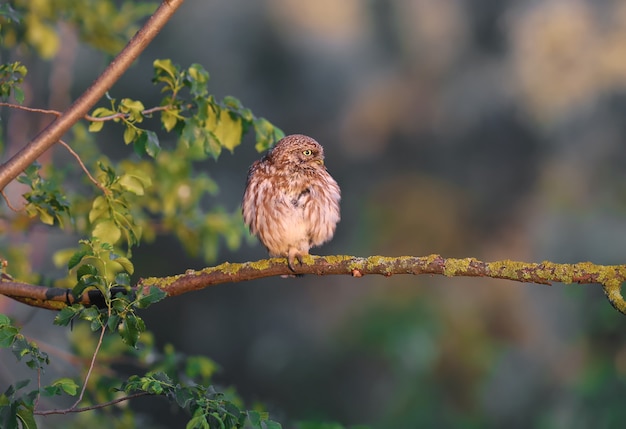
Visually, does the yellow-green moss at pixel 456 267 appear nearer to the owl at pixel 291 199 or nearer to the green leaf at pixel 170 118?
the green leaf at pixel 170 118

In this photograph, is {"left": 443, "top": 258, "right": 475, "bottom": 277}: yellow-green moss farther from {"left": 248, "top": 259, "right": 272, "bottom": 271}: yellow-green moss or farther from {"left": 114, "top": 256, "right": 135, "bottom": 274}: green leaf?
{"left": 114, "top": 256, "right": 135, "bottom": 274}: green leaf

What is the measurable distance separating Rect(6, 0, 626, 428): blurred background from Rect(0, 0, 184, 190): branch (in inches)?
338

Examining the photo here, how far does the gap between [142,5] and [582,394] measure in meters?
7.28

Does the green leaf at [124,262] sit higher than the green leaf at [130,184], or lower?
lower

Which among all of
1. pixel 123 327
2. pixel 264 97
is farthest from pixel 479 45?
pixel 123 327

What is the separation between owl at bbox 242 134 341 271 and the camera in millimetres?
4715

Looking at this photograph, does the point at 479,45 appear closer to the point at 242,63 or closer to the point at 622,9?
the point at 622,9

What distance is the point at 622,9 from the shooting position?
43.5ft

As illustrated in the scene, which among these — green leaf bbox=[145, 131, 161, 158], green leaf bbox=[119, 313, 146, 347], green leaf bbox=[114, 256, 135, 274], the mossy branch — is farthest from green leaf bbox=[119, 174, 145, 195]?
green leaf bbox=[119, 313, 146, 347]

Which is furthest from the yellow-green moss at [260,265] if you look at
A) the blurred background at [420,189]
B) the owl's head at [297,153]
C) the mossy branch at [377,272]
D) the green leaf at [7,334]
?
the blurred background at [420,189]

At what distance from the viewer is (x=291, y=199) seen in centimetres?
478

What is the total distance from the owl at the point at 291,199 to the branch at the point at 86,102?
1.28 metres

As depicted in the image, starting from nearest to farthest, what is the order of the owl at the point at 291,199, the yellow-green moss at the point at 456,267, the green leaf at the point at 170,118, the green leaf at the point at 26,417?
the green leaf at the point at 26,417 < the yellow-green moss at the point at 456,267 < the green leaf at the point at 170,118 < the owl at the point at 291,199

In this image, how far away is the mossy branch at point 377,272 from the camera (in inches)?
118
